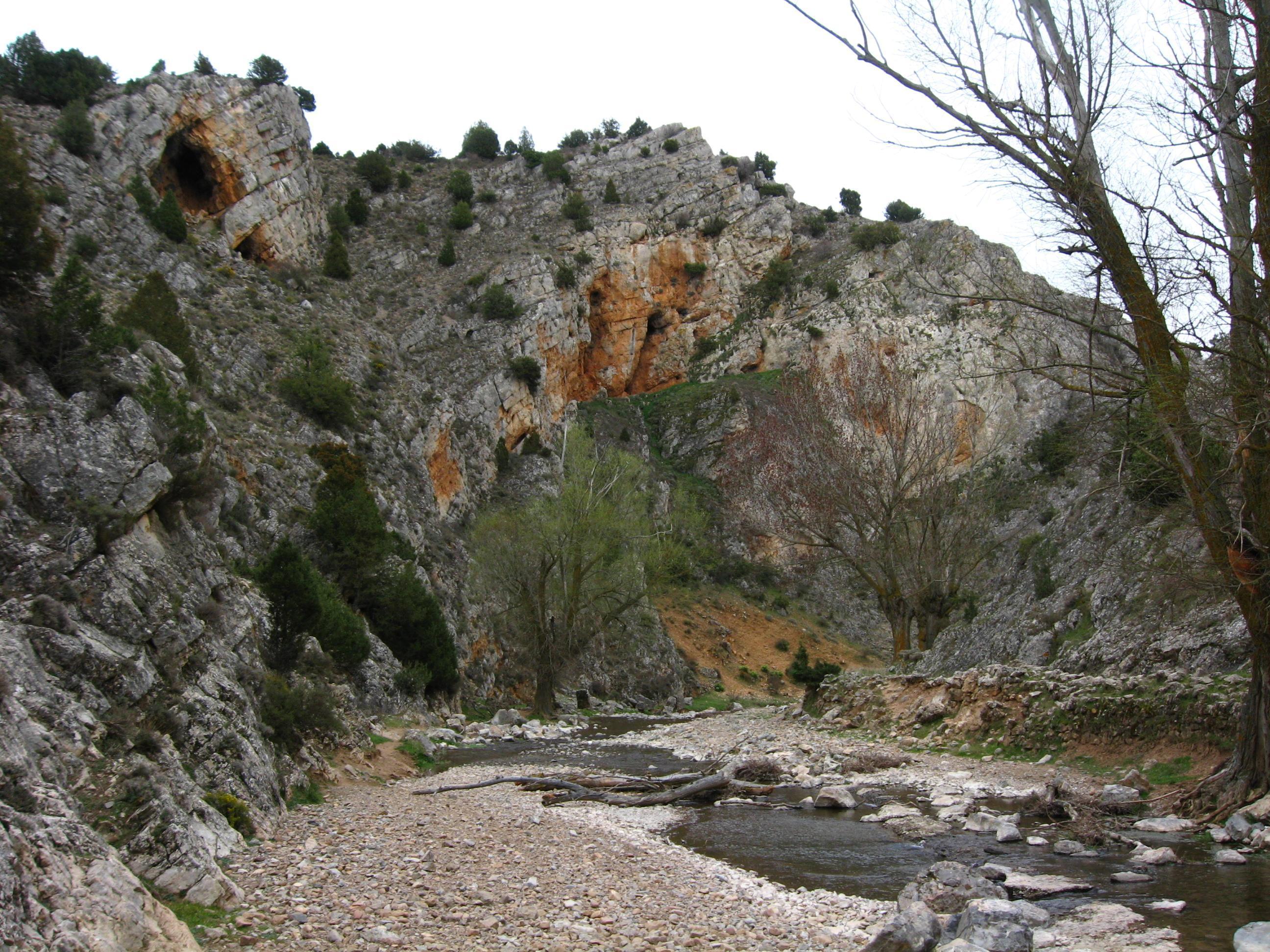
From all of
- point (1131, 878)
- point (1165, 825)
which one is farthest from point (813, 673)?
point (1131, 878)

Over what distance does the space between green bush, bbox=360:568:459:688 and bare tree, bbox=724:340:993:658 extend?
38.6 ft

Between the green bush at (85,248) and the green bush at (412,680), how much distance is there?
71.0ft

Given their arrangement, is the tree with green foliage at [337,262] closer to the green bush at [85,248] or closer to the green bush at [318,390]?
the green bush at [318,390]

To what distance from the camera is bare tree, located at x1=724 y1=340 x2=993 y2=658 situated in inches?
912

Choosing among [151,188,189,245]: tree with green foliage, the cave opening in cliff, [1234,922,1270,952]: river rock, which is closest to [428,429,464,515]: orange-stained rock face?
[151,188,189,245]: tree with green foliage

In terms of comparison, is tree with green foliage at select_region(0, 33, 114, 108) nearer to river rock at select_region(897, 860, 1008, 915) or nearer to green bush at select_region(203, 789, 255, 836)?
green bush at select_region(203, 789, 255, 836)

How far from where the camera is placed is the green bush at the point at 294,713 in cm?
1178

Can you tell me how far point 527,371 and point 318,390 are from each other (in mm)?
21822

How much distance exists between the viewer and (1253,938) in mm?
4684

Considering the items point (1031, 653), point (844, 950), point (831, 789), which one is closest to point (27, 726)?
point (844, 950)

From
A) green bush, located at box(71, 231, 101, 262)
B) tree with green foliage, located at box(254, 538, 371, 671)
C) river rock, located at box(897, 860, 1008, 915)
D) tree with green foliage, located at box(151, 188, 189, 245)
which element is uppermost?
tree with green foliage, located at box(151, 188, 189, 245)

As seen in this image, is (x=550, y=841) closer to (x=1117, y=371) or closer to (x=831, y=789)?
(x=831, y=789)

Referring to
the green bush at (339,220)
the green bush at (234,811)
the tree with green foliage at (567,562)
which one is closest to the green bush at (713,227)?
the green bush at (339,220)

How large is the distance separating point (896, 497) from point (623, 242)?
171 ft
